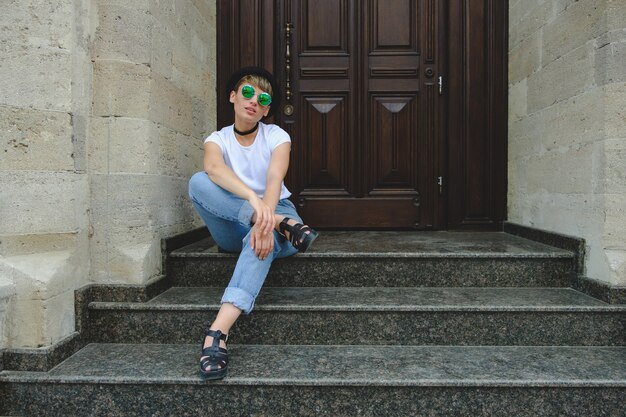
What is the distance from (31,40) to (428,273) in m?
2.38

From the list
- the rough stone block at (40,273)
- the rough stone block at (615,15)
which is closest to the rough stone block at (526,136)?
the rough stone block at (615,15)

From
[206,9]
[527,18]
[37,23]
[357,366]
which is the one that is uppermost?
[206,9]

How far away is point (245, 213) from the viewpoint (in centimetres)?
230

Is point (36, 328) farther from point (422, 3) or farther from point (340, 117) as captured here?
point (422, 3)

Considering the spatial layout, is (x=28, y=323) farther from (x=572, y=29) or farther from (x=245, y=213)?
(x=572, y=29)

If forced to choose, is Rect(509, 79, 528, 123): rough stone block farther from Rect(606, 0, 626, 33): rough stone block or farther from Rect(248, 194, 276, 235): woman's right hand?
Rect(248, 194, 276, 235): woman's right hand

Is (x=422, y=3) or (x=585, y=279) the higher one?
(x=422, y=3)

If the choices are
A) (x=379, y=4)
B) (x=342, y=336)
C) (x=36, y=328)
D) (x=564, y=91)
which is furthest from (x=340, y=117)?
(x=36, y=328)

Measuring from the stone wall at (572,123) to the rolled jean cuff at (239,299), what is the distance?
6.20ft

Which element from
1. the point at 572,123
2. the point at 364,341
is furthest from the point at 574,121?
the point at 364,341

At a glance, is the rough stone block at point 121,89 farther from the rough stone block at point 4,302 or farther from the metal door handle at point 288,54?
the metal door handle at point 288,54

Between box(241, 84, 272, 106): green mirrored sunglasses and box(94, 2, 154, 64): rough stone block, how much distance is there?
60cm

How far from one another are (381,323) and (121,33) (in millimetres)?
2045

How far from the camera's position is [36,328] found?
2117mm
